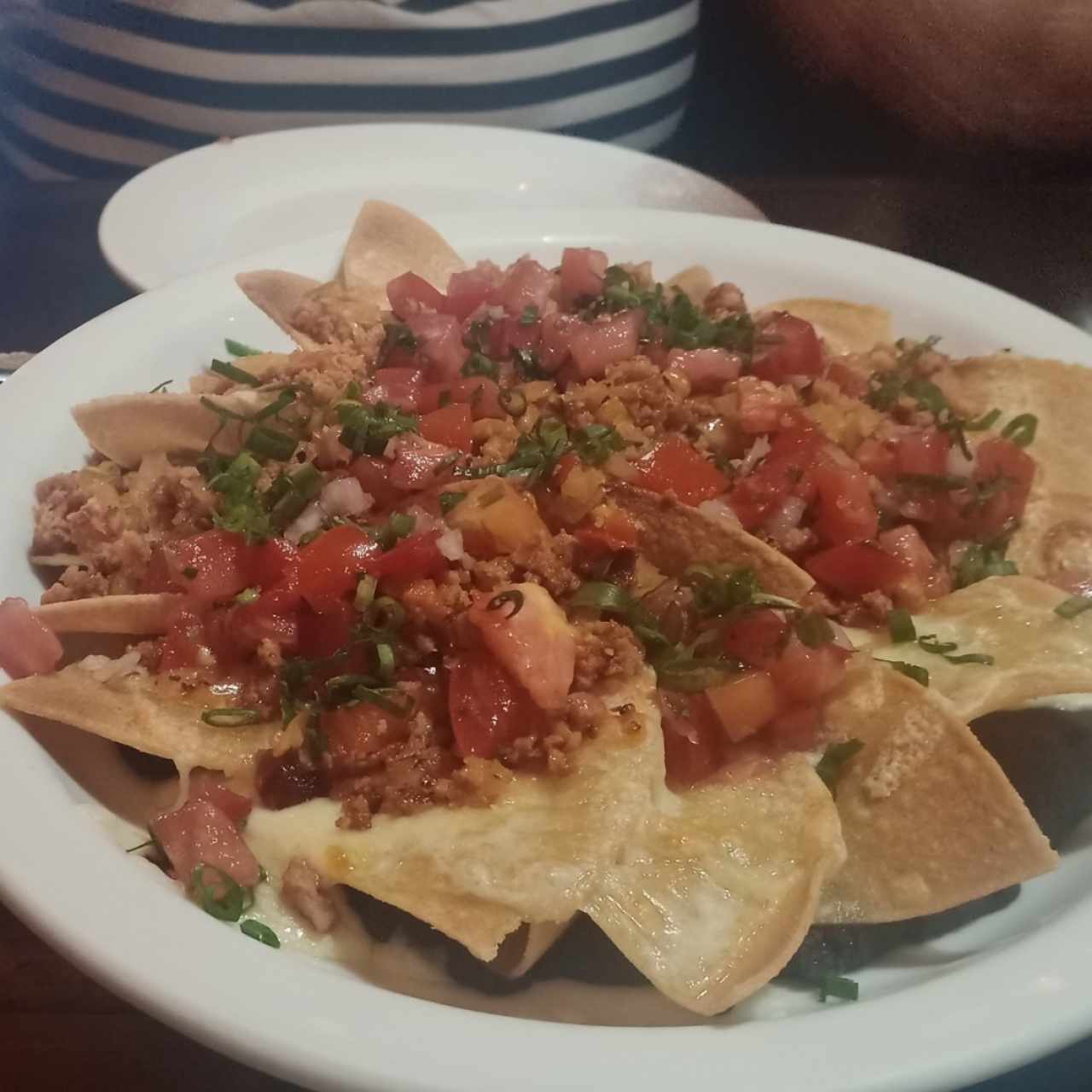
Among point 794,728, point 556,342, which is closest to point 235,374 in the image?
point 556,342

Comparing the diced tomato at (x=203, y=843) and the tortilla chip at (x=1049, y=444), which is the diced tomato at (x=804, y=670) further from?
the diced tomato at (x=203, y=843)

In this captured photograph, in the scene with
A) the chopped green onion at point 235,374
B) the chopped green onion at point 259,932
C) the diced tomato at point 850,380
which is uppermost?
the diced tomato at point 850,380

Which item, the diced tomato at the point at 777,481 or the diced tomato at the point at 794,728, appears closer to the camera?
the diced tomato at the point at 794,728

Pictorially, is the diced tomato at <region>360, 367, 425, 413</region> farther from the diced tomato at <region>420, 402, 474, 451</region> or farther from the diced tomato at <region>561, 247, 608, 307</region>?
the diced tomato at <region>561, 247, 608, 307</region>

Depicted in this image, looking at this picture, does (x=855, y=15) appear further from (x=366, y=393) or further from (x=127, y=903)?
(x=127, y=903)

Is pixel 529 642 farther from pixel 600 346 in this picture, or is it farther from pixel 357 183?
pixel 357 183

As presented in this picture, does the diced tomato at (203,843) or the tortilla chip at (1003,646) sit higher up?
the tortilla chip at (1003,646)

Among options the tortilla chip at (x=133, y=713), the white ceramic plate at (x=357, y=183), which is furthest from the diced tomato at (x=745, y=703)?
the white ceramic plate at (x=357, y=183)

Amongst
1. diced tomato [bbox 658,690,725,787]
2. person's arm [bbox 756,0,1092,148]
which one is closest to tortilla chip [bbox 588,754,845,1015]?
diced tomato [bbox 658,690,725,787]
